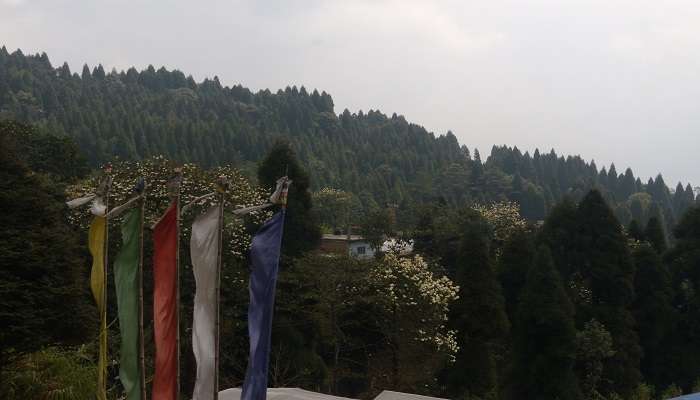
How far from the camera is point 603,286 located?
34219 mm

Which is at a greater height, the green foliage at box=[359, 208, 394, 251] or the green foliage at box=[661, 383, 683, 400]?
the green foliage at box=[359, 208, 394, 251]

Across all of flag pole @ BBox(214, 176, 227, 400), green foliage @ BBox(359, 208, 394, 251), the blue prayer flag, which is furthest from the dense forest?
green foliage @ BBox(359, 208, 394, 251)

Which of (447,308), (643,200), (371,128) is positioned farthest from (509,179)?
(447,308)

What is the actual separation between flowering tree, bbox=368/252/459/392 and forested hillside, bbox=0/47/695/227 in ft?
195

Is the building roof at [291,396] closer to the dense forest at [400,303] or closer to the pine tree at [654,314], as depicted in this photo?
the dense forest at [400,303]

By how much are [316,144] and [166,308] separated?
13815cm

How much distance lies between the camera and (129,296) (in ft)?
38.0

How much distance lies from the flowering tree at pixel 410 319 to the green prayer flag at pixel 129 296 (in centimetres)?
1777

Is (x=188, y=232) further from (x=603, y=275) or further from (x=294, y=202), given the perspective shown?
(x=603, y=275)

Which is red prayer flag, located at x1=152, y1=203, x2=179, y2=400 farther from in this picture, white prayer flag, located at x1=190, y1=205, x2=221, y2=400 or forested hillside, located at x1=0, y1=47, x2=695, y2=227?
forested hillside, located at x1=0, y1=47, x2=695, y2=227

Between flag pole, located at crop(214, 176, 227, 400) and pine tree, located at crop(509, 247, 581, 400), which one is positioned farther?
pine tree, located at crop(509, 247, 581, 400)

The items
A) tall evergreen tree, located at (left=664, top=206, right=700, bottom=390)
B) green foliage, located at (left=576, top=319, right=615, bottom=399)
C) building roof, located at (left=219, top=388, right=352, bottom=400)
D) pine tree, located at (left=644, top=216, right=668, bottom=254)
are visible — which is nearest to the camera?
building roof, located at (left=219, top=388, right=352, bottom=400)

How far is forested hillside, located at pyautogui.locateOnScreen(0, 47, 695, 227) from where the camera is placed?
118 m

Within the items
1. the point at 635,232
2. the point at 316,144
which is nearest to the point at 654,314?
the point at 635,232
